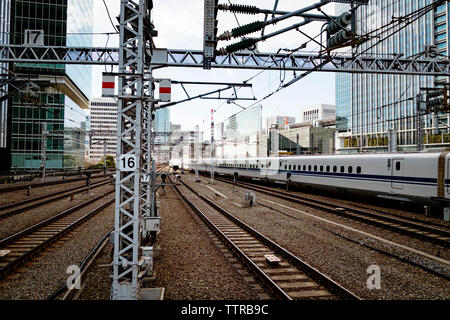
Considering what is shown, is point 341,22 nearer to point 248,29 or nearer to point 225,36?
point 248,29

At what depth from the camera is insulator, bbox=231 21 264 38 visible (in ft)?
29.8

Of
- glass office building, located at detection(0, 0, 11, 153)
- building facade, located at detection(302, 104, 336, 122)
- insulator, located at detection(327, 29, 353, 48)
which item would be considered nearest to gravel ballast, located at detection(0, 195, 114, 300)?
insulator, located at detection(327, 29, 353, 48)

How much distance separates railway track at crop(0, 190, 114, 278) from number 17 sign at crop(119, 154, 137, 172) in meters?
4.23

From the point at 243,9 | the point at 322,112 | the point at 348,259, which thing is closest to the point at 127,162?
the point at 243,9

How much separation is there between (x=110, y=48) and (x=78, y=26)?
49117 mm

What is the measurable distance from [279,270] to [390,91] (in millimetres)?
86995

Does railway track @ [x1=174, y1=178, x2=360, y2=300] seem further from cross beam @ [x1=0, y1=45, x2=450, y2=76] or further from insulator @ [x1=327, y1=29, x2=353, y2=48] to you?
cross beam @ [x1=0, y1=45, x2=450, y2=76]

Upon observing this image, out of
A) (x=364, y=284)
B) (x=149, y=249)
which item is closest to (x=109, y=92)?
(x=149, y=249)

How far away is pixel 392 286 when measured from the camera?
268 inches

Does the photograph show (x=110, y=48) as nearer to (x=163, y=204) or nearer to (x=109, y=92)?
(x=163, y=204)

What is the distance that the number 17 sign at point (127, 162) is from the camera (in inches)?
236

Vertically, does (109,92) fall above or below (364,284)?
above

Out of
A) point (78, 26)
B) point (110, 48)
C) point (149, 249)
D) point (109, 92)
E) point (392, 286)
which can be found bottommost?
point (392, 286)

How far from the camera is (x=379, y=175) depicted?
53.9 ft
